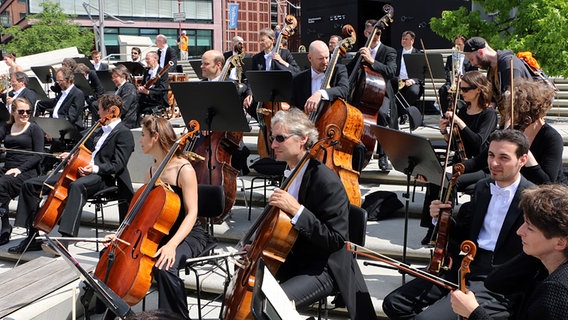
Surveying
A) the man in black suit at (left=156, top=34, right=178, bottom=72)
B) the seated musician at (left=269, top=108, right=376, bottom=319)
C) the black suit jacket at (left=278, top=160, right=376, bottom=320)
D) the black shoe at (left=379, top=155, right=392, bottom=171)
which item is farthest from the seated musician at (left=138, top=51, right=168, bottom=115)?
the black suit jacket at (left=278, top=160, right=376, bottom=320)

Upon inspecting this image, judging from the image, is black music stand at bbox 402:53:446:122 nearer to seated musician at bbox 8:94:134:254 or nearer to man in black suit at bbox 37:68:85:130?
seated musician at bbox 8:94:134:254

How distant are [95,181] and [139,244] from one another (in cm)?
209

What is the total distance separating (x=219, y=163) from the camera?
19.6ft

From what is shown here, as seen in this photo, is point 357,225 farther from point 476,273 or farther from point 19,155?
point 19,155

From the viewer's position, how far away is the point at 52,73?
12.8m

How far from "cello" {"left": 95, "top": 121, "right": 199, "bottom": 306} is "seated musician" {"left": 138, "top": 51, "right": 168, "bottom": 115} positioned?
665cm

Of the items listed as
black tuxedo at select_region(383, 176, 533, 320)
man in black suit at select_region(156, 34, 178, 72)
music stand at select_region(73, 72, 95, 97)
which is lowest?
black tuxedo at select_region(383, 176, 533, 320)

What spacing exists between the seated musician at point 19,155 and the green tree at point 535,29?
298 inches

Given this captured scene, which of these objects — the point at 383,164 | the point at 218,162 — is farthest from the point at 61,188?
the point at 383,164

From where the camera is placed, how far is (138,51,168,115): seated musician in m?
10.7

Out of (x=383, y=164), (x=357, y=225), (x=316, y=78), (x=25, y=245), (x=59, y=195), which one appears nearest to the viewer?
(x=357, y=225)

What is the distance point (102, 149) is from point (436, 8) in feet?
60.1

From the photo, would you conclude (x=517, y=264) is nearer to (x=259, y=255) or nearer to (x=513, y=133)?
(x=513, y=133)

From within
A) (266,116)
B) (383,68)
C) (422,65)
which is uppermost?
(422,65)
